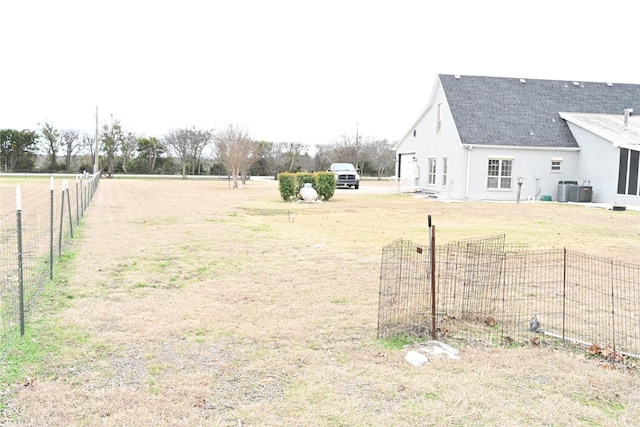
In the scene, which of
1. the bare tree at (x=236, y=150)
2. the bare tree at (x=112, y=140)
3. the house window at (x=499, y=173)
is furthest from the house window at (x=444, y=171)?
the bare tree at (x=112, y=140)

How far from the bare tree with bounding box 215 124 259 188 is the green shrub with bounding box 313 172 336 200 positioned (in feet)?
41.4

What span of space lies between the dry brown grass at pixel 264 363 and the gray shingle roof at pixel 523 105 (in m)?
18.0

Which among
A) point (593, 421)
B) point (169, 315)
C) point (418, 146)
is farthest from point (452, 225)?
point (418, 146)

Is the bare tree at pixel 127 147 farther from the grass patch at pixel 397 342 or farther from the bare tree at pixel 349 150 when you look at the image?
the grass patch at pixel 397 342

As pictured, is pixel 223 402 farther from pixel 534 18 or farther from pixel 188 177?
pixel 188 177

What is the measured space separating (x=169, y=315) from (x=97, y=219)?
34.9ft

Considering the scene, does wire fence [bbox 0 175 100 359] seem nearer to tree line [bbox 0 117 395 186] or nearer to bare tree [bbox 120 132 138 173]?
tree line [bbox 0 117 395 186]

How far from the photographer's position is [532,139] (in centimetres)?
2562

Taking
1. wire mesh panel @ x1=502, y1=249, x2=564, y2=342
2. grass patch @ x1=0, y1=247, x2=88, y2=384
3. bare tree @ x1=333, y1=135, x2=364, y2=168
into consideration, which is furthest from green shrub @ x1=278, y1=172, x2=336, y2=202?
bare tree @ x1=333, y1=135, x2=364, y2=168

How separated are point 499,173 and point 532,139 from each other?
2.20 metres

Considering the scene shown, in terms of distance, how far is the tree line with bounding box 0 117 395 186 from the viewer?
49219mm

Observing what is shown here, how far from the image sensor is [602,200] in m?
23.9

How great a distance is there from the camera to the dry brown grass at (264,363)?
382cm

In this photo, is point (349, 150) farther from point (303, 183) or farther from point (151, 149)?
point (303, 183)
